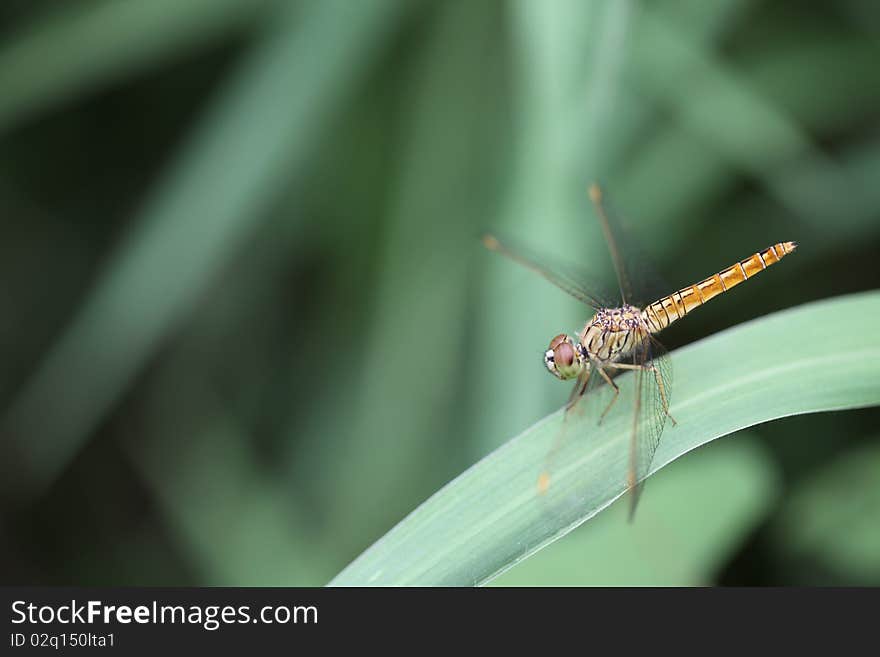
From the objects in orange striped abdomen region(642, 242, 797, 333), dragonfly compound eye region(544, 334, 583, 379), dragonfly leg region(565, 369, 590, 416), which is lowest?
dragonfly leg region(565, 369, 590, 416)

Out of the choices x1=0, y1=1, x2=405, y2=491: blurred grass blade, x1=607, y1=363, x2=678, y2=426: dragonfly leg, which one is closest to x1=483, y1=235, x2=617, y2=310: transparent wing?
x1=607, y1=363, x2=678, y2=426: dragonfly leg

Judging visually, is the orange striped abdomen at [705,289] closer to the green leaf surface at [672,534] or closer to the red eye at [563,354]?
the red eye at [563,354]

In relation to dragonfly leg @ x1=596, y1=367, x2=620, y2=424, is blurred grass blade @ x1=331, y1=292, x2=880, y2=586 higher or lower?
lower

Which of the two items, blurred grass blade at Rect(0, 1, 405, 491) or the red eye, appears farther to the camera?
blurred grass blade at Rect(0, 1, 405, 491)

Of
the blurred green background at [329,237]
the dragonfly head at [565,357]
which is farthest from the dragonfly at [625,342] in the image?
the blurred green background at [329,237]

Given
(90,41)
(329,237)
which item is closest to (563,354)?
(329,237)

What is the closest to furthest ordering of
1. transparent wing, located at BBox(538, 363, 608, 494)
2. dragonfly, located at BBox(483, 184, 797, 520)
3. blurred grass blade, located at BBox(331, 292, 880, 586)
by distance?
blurred grass blade, located at BBox(331, 292, 880, 586), transparent wing, located at BBox(538, 363, 608, 494), dragonfly, located at BBox(483, 184, 797, 520)

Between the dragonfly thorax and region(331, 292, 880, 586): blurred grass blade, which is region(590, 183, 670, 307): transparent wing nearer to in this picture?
the dragonfly thorax
